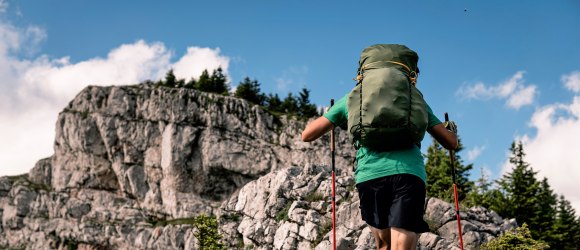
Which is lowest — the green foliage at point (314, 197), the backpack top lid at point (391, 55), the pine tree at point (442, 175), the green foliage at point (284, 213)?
the backpack top lid at point (391, 55)

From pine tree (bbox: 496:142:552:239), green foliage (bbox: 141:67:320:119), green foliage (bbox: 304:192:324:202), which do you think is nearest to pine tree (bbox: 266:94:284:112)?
green foliage (bbox: 141:67:320:119)

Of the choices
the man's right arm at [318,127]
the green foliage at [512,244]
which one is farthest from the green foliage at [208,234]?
the man's right arm at [318,127]

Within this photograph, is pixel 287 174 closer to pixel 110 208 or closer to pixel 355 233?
pixel 355 233

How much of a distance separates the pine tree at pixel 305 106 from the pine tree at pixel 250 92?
24.8 feet

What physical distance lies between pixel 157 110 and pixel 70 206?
19262mm

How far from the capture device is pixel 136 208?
74750 millimetres

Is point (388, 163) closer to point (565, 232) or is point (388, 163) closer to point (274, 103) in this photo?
point (565, 232)

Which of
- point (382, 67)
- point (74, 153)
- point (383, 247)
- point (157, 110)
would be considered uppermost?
point (157, 110)

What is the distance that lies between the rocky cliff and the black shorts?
61.7 m

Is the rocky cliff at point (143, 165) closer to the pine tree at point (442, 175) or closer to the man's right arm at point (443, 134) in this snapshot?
the pine tree at point (442, 175)

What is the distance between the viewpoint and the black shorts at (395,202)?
11.7 ft

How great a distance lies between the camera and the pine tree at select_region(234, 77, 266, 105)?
294ft

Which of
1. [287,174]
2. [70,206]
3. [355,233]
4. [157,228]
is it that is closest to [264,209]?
[287,174]

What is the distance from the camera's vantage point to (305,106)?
95375mm
